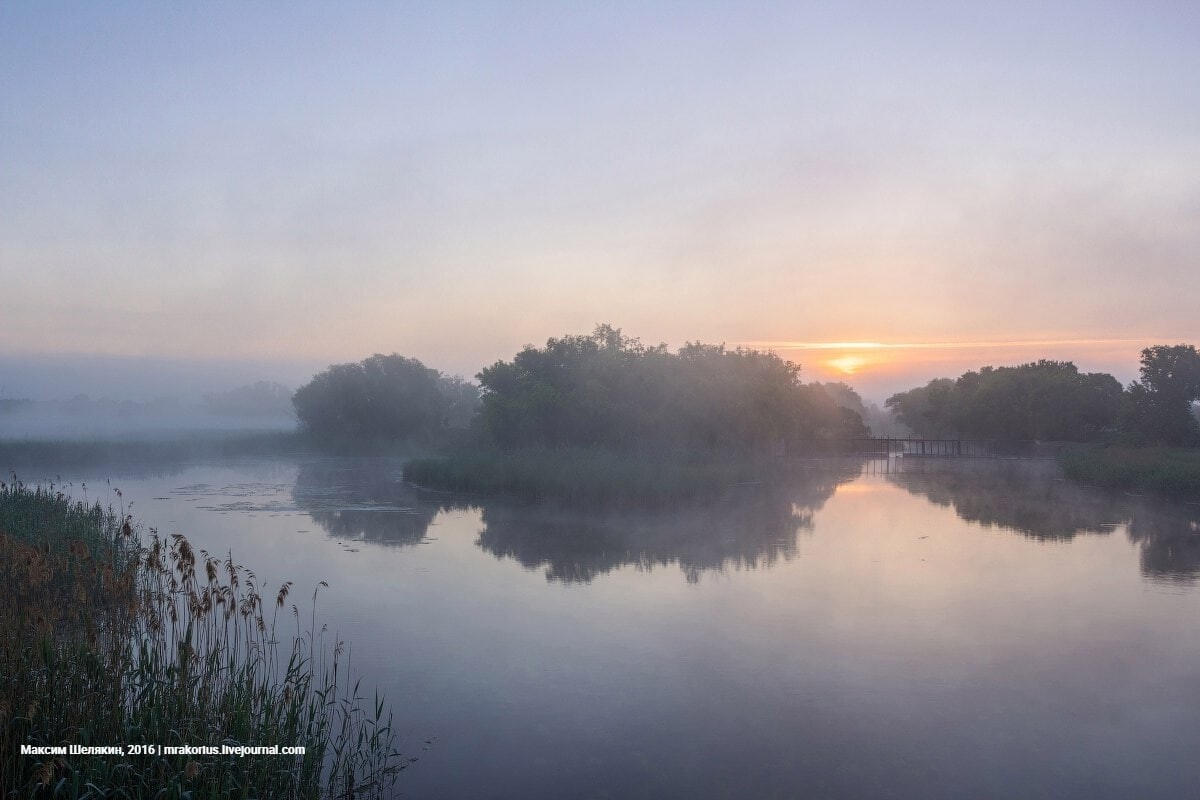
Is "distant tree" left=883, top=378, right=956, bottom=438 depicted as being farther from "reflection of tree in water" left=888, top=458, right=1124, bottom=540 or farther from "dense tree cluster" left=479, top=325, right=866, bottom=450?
"dense tree cluster" left=479, top=325, right=866, bottom=450

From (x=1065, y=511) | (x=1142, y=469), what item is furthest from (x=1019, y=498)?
(x=1142, y=469)

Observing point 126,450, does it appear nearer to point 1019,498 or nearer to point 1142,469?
point 1019,498

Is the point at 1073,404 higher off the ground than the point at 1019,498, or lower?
higher

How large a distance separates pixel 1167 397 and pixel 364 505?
3173 cm

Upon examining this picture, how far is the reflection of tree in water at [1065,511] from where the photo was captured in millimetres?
14594

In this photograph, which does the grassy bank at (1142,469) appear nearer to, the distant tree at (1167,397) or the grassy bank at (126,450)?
the distant tree at (1167,397)

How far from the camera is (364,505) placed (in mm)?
21281

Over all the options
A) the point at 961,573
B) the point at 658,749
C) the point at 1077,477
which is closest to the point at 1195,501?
the point at 1077,477

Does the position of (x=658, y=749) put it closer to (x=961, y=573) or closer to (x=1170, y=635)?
(x=1170, y=635)

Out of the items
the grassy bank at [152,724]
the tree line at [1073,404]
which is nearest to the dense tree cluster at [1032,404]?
the tree line at [1073,404]

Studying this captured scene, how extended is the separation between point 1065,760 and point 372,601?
7460 mm

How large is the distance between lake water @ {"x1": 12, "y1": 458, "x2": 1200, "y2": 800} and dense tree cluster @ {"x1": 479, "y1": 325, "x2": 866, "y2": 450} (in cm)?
1245

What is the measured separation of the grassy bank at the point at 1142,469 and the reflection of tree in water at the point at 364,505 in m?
20.0

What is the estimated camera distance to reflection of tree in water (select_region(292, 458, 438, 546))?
16.5m
